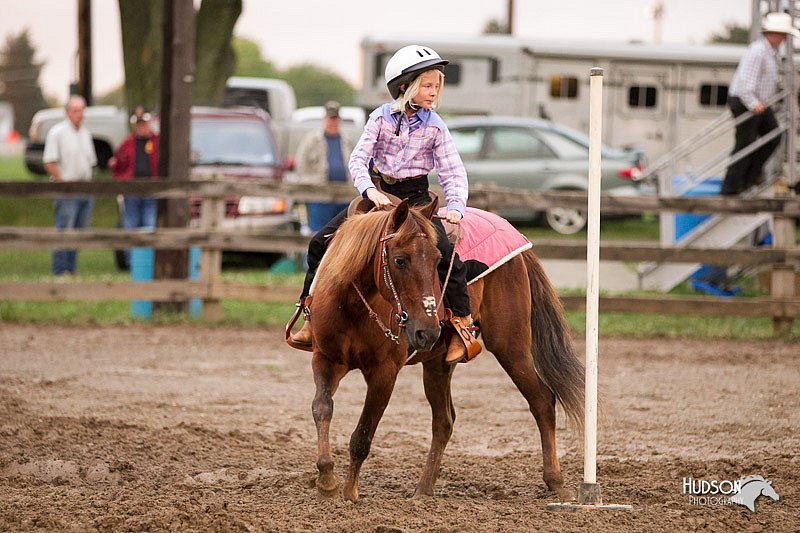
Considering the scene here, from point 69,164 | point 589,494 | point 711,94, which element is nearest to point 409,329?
point 589,494

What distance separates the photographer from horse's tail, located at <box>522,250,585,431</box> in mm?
5859

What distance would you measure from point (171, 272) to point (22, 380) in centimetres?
379

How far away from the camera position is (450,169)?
18.4ft

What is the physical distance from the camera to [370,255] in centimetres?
500

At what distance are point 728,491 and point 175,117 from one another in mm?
8166

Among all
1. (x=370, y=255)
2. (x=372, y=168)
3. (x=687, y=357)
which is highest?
(x=372, y=168)

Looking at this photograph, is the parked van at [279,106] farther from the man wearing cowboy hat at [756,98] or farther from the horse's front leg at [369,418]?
the horse's front leg at [369,418]

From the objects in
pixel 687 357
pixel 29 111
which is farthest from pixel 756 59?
pixel 29 111

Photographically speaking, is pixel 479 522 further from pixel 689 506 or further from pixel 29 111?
pixel 29 111

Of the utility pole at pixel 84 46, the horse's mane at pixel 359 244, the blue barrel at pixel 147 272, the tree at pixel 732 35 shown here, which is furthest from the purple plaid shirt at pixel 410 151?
the tree at pixel 732 35

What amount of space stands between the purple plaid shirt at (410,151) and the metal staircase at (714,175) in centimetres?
741

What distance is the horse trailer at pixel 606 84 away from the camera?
72.2 ft

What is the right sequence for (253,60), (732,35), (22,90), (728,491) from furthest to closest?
(253,60) → (22,90) → (732,35) → (728,491)

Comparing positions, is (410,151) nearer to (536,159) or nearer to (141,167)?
(141,167)
